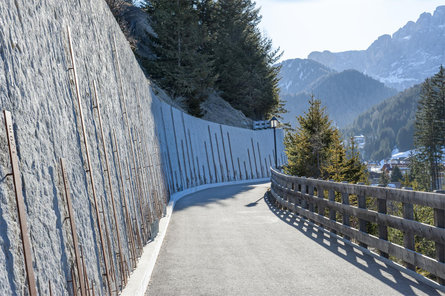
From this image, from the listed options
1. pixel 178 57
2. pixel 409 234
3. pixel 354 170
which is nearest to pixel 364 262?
pixel 409 234

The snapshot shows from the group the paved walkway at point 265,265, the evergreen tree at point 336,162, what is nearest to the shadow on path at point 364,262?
the paved walkway at point 265,265

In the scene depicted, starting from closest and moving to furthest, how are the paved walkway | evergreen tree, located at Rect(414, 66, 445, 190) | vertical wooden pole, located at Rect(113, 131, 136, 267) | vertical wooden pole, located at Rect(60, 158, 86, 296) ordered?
1. vertical wooden pole, located at Rect(60, 158, 86, 296)
2. the paved walkway
3. vertical wooden pole, located at Rect(113, 131, 136, 267)
4. evergreen tree, located at Rect(414, 66, 445, 190)

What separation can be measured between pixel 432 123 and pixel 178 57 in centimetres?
6179

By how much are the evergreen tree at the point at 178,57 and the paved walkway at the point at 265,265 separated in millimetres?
25069

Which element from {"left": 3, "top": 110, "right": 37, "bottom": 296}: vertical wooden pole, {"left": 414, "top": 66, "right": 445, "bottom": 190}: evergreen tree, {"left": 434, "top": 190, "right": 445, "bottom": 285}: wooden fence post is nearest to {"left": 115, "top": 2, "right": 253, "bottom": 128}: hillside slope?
{"left": 434, "top": 190, "right": 445, "bottom": 285}: wooden fence post

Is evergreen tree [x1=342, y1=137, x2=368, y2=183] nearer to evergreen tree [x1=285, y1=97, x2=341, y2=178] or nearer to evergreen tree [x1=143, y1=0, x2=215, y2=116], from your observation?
evergreen tree [x1=285, y1=97, x2=341, y2=178]

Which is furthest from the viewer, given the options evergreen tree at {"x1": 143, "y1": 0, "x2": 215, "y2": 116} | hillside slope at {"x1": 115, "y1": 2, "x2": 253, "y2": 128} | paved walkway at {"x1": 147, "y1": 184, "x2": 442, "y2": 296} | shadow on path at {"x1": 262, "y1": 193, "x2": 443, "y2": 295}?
hillside slope at {"x1": 115, "y1": 2, "x2": 253, "y2": 128}

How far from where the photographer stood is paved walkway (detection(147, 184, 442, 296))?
20.9ft

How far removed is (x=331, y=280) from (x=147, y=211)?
15.8 feet

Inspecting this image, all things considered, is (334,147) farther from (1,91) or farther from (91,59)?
(1,91)

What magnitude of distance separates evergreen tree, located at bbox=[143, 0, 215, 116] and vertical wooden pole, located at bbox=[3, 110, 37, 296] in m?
32.9

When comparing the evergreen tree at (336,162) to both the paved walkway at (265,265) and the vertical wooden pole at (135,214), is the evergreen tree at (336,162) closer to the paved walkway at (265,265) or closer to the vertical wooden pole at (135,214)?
the paved walkway at (265,265)

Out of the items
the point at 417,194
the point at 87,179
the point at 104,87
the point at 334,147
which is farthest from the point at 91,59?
the point at 334,147

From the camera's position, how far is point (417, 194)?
6.61 m
